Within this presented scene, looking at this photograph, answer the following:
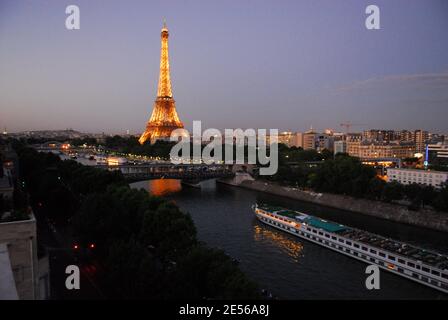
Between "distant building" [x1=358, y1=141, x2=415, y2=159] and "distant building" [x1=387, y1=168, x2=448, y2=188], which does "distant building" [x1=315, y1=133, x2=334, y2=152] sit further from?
"distant building" [x1=387, y1=168, x2=448, y2=188]

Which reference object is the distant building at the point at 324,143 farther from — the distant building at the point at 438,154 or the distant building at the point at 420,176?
the distant building at the point at 420,176

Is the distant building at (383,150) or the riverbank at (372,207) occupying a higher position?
the distant building at (383,150)

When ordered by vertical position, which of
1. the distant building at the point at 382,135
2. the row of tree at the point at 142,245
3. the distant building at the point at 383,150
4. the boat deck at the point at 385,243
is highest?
the distant building at the point at 382,135

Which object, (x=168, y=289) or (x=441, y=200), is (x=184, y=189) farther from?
(x=168, y=289)

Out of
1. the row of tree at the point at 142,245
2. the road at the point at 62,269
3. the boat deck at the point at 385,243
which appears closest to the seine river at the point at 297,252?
the boat deck at the point at 385,243

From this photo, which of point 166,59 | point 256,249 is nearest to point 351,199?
point 256,249
